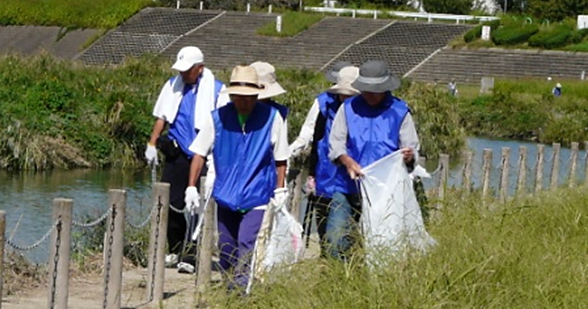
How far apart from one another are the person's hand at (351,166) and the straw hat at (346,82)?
1.04 meters

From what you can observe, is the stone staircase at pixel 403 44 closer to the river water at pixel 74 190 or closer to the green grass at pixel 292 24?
the green grass at pixel 292 24

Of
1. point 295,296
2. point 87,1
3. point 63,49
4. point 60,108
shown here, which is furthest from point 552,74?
point 295,296

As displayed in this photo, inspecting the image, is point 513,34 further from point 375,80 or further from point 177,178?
point 375,80

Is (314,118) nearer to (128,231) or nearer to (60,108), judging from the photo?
(128,231)

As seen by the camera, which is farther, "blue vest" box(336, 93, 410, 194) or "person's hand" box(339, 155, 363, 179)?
"blue vest" box(336, 93, 410, 194)

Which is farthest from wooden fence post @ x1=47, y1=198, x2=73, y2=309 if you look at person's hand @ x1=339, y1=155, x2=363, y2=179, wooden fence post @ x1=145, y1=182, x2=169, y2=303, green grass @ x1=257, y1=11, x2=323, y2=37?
green grass @ x1=257, y1=11, x2=323, y2=37

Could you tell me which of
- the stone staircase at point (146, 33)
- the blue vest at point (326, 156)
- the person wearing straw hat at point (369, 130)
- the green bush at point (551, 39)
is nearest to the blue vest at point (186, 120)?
the blue vest at point (326, 156)

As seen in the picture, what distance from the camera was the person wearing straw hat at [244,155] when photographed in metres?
8.69

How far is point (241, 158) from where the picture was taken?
8.68 m

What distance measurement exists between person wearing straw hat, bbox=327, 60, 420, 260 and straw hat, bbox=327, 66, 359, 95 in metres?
0.80

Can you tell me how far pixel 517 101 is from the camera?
40188 mm

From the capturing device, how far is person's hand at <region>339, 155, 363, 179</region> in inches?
362

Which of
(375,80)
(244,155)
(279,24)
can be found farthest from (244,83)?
(279,24)

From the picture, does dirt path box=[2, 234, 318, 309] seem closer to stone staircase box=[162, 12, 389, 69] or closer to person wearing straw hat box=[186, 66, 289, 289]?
person wearing straw hat box=[186, 66, 289, 289]
